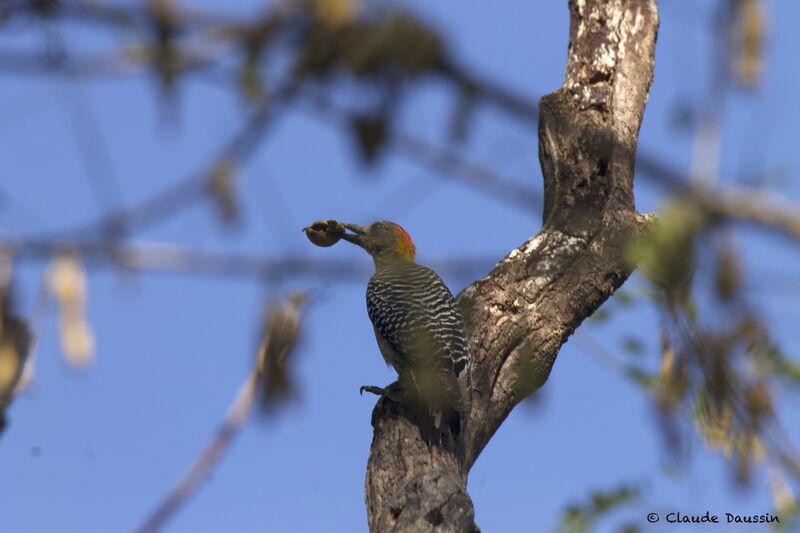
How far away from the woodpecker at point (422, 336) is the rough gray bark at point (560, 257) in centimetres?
15

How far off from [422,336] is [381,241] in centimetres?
268

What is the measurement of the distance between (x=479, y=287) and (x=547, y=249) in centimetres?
55

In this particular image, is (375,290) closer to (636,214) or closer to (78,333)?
(636,214)

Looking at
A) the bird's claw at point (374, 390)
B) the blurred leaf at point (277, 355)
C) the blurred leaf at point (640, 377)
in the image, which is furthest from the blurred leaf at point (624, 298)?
the blurred leaf at point (277, 355)

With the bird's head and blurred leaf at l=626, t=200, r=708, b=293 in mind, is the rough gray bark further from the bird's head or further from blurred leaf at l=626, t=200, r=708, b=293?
blurred leaf at l=626, t=200, r=708, b=293

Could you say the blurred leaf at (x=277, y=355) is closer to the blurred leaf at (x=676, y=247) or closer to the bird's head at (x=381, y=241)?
the blurred leaf at (x=676, y=247)

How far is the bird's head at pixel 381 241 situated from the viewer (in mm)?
9703

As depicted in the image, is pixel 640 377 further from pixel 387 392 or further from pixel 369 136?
pixel 369 136

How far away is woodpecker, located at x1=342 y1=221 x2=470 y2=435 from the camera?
6211 mm

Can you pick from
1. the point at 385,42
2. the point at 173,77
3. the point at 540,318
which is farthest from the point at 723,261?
the point at 540,318

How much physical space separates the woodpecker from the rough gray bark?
0.15m

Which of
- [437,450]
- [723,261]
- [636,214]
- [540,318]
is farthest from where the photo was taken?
[636,214]

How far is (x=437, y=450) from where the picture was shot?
19.7 ft

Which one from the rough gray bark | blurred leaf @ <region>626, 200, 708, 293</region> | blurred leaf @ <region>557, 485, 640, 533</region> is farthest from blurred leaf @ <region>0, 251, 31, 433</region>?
blurred leaf @ <region>557, 485, 640, 533</region>
